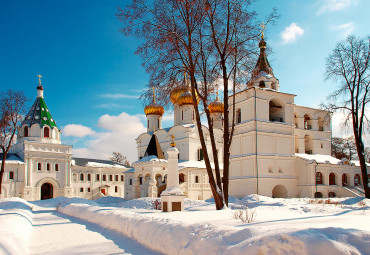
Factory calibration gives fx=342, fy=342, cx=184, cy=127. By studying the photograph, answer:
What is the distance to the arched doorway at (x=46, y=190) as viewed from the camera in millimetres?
37422

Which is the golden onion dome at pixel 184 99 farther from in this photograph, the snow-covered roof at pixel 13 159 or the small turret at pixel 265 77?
the snow-covered roof at pixel 13 159

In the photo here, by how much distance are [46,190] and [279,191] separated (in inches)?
990

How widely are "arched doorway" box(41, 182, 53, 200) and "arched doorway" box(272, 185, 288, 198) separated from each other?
24.3m

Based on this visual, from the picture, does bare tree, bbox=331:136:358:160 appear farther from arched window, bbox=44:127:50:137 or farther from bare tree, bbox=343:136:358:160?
arched window, bbox=44:127:50:137

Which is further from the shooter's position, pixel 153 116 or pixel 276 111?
pixel 153 116

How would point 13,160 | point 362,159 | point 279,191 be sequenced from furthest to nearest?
point 13,160
point 279,191
point 362,159

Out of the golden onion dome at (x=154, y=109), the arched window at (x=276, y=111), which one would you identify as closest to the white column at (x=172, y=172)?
the arched window at (x=276, y=111)

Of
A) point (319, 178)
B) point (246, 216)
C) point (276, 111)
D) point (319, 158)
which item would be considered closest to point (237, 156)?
point (276, 111)

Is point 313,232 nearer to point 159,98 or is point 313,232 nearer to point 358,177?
point 159,98

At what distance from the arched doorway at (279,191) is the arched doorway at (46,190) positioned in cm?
2432

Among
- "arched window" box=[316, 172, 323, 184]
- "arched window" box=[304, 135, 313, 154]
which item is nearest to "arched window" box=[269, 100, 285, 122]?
"arched window" box=[304, 135, 313, 154]

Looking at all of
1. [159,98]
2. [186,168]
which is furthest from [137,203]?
[159,98]

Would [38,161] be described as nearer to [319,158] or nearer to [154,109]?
[154,109]

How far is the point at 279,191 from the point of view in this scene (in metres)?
27.5
